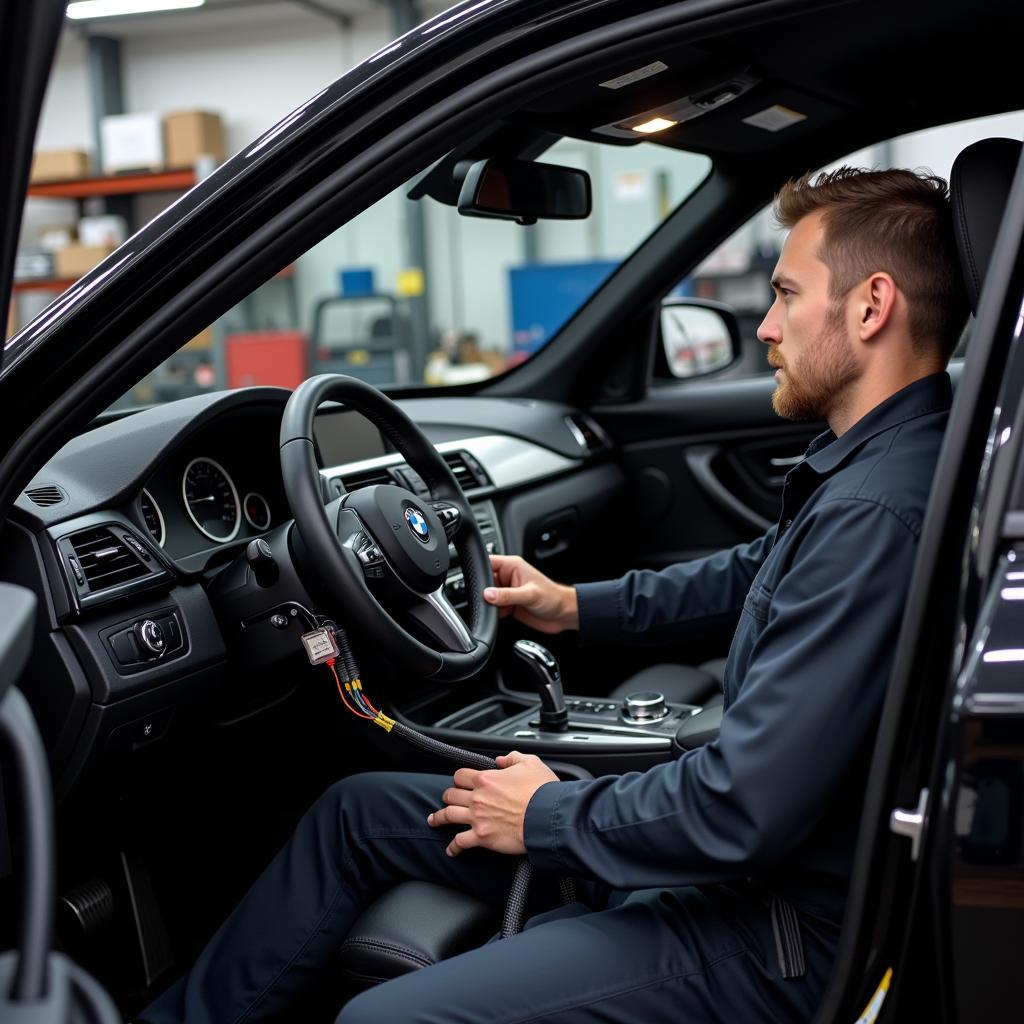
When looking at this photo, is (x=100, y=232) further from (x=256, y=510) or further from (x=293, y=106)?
(x=256, y=510)

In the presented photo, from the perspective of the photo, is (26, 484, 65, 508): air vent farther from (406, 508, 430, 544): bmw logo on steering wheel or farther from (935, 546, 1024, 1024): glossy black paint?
(935, 546, 1024, 1024): glossy black paint

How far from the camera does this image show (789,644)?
1.15 metres

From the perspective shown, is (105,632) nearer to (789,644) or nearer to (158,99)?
(789,644)

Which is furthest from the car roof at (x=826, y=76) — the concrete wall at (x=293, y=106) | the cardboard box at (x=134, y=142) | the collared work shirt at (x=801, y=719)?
the cardboard box at (x=134, y=142)

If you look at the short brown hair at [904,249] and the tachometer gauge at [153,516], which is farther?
the tachometer gauge at [153,516]

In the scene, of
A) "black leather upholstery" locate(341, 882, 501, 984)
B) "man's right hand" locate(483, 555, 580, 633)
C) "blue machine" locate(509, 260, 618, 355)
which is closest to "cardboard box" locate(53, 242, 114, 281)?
"blue machine" locate(509, 260, 618, 355)

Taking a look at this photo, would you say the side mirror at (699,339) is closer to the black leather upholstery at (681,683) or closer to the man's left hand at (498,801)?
the black leather upholstery at (681,683)

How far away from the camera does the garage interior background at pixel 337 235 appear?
9.92m

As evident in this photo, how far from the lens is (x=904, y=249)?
1.34 m

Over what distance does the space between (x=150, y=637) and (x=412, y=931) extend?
1.68 ft

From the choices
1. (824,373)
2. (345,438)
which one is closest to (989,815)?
(824,373)

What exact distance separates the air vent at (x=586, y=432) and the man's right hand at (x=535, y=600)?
0.92m

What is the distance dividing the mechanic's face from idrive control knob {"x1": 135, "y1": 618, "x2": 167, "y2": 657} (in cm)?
86

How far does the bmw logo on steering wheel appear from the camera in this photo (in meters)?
1.74
